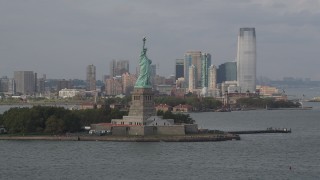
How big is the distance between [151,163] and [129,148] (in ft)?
21.8

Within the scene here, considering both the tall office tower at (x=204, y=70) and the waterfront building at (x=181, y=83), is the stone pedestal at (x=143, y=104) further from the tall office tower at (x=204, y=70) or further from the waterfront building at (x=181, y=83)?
the waterfront building at (x=181, y=83)

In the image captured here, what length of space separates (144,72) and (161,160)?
52.2 feet

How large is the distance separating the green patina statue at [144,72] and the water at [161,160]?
706 cm

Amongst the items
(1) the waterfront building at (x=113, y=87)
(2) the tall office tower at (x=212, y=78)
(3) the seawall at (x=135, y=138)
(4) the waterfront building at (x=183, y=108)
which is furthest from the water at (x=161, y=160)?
(1) the waterfront building at (x=113, y=87)

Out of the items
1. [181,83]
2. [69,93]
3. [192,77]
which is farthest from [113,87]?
[192,77]

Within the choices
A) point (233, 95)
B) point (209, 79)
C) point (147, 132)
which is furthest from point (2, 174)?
point (209, 79)

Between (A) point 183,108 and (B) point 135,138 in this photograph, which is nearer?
(B) point 135,138

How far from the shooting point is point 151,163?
128 ft

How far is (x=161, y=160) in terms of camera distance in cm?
4000

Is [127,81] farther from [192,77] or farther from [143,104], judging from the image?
[143,104]

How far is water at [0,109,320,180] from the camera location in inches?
1374

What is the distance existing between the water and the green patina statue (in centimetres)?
706

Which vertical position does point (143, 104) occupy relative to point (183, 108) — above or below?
below

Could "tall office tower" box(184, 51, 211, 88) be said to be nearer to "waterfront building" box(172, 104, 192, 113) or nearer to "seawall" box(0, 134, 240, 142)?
"waterfront building" box(172, 104, 192, 113)
